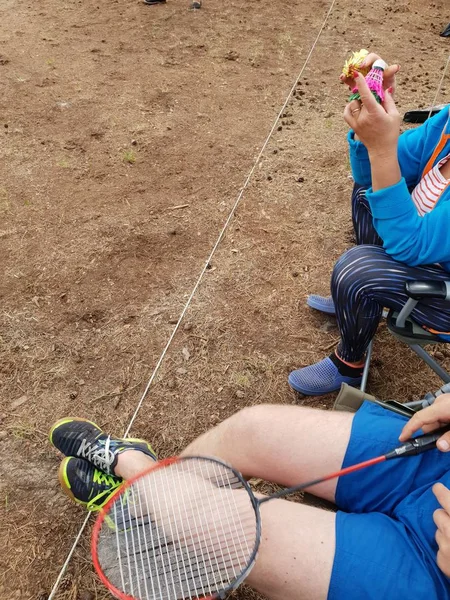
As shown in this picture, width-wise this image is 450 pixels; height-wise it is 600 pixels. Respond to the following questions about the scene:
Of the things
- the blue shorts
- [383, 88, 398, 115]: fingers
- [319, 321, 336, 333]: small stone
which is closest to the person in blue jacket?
[383, 88, 398, 115]: fingers

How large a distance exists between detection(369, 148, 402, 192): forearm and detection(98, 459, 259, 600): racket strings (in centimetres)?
114

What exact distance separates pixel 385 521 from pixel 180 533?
1.83ft

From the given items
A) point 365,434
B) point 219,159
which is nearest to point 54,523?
point 365,434

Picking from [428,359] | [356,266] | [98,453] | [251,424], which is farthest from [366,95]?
[98,453]

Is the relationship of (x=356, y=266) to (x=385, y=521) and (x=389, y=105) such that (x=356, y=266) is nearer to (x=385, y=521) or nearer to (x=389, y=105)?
(x=389, y=105)

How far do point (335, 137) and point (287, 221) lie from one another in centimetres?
128

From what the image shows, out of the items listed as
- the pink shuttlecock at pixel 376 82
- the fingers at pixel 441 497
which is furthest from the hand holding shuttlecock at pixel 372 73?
the fingers at pixel 441 497

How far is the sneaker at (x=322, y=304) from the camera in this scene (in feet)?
9.02

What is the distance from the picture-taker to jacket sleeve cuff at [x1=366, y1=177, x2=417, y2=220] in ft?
5.69

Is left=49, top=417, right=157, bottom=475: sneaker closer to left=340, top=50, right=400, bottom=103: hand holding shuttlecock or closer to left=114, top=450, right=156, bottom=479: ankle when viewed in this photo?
left=114, top=450, right=156, bottom=479: ankle

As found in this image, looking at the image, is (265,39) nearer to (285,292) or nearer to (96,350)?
(285,292)

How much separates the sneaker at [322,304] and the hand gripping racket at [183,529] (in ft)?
4.54

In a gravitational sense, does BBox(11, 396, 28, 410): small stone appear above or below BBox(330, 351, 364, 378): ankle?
below

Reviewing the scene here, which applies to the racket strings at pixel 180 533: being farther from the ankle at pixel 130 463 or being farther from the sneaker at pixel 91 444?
the sneaker at pixel 91 444
